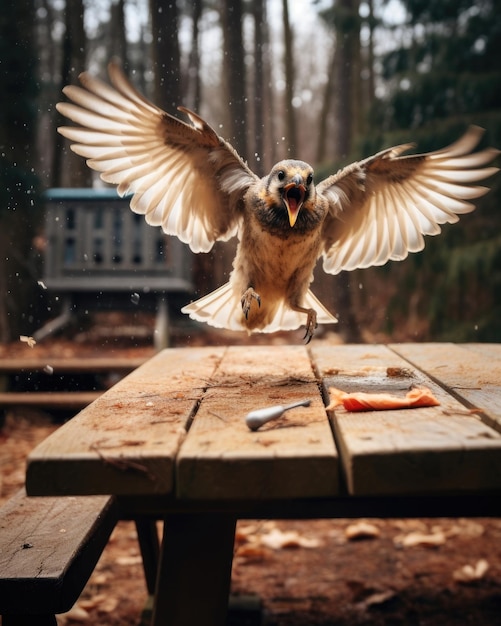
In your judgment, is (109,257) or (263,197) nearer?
(263,197)

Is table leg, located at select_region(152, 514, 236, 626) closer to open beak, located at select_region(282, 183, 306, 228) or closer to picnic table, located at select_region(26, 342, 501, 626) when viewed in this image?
picnic table, located at select_region(26, 342, 501, 626)

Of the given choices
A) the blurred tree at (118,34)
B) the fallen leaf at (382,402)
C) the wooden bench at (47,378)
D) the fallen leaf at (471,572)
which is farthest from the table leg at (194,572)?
the blurred tree at (118,34)

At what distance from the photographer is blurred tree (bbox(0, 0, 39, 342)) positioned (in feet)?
17.4

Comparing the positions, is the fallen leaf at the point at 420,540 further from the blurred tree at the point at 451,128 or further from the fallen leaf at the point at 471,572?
the blurred tree at the point at 451,128

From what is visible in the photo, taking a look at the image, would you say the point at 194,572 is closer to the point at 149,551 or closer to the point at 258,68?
the point at 149,551

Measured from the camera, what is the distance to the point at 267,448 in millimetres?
1178

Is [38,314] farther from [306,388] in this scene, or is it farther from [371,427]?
[371,427]

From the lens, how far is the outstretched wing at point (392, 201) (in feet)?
8.38

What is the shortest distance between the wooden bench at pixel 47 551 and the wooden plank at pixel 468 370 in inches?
38.9

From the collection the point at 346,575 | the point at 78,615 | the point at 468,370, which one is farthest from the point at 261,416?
the point at 346,575

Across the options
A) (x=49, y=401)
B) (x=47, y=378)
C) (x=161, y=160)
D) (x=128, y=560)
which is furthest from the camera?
(x=47, y=378)

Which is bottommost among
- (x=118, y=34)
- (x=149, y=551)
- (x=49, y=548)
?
(x=149, y=551)

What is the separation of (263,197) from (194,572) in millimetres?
1319

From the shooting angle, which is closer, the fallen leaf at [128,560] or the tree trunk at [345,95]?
the fallen leaf at [128,560]
